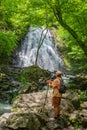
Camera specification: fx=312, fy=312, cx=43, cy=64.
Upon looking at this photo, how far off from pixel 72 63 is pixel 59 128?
103 ft

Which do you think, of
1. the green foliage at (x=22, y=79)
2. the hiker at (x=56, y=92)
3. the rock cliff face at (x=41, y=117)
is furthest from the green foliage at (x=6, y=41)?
the hiker at (x=56, y=92)

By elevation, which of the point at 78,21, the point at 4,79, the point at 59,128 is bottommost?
the point at 59,128

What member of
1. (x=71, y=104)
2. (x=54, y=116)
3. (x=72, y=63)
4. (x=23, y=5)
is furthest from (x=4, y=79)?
(x=72, y=63)

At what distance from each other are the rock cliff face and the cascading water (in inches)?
847

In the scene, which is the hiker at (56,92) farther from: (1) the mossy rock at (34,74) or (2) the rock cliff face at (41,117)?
(1) the mossy rock at (34,74)

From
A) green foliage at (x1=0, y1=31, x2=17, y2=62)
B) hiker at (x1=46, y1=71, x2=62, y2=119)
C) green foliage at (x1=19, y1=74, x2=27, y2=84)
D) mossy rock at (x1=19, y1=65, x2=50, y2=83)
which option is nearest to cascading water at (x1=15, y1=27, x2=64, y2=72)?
green foliage at (x1=0, y1=31, x2=17, y2=62)

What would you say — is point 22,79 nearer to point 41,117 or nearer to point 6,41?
point 6,41

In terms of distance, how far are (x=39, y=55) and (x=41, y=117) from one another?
91.1 ft

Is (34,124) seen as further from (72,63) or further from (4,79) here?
(72,63)

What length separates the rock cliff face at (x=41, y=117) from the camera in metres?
12.8

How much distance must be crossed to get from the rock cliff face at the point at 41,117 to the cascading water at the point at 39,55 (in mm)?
21514

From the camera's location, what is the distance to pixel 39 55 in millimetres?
41250

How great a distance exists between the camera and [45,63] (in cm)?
4066

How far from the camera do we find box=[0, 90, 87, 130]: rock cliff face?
505 inches
